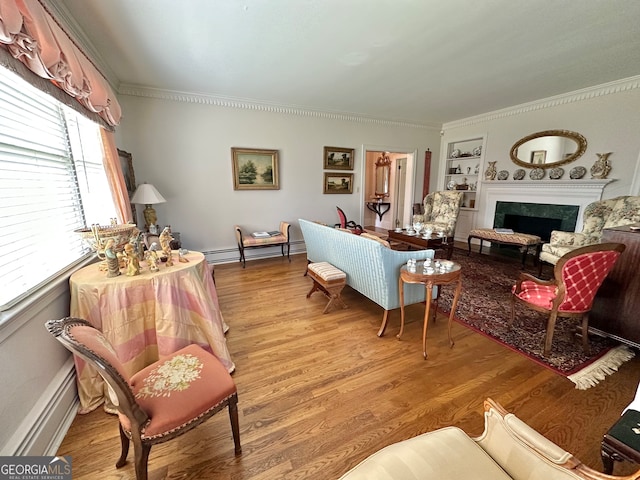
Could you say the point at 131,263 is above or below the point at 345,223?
above

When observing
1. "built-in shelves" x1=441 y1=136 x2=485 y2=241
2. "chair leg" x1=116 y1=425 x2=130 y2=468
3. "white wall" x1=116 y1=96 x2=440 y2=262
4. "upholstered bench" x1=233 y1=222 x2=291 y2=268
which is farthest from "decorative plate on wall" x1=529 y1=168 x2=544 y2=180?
"chair leg" x1=116 y1=425 x2=130 y2=468

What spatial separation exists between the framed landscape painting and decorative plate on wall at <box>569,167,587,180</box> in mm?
5268

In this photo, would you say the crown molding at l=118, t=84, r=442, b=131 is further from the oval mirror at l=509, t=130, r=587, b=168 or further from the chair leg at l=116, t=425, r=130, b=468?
the chair leg at l=116, t=425, r=130, b=468

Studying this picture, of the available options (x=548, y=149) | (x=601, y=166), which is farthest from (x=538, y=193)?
(x=601, y=166)

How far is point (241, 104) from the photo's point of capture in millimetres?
4371

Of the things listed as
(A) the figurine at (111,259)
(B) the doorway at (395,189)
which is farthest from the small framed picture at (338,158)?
(A) the figurine at (111,259)

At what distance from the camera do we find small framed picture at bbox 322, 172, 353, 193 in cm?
539

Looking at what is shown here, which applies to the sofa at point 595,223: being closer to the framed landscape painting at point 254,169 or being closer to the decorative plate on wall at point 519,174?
the decorative plate on wall at point 519,174

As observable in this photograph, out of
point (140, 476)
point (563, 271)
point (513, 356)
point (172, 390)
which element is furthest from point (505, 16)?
point (140, 476)

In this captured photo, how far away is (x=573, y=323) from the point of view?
2.56 metres

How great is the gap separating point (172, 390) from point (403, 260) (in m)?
1.93

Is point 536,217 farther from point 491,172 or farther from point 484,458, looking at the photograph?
point 484,458

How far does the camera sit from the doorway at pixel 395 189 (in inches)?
250

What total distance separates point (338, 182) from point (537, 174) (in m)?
3.86
